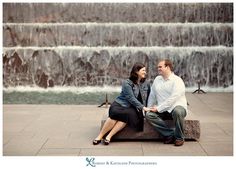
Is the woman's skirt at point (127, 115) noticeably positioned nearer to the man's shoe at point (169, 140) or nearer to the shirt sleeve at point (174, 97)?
the shirt sleeve at point (174, 97)

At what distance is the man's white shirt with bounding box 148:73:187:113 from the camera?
7.30 meters

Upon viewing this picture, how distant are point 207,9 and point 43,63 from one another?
730 centimetres

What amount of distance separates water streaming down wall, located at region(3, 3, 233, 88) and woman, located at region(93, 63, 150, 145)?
33.9 ft

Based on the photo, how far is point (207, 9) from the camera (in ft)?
65.2

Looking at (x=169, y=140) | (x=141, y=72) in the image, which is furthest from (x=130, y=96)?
(x=169, y=140)

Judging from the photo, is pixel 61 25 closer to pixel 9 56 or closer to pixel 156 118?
pixel 9 56

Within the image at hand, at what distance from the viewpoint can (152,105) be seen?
761 centimetres

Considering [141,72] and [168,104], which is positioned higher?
[141,72]

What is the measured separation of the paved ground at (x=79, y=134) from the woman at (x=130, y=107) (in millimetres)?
276

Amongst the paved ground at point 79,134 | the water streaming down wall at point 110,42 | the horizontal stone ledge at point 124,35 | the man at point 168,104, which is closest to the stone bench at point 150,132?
the paved ground at point 79,134

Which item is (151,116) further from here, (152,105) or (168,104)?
(168,104)

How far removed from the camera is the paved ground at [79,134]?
710 centimetres

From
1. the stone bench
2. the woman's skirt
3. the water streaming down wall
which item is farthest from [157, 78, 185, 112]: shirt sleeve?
the water streaming down wall

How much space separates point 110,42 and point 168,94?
11656mm
